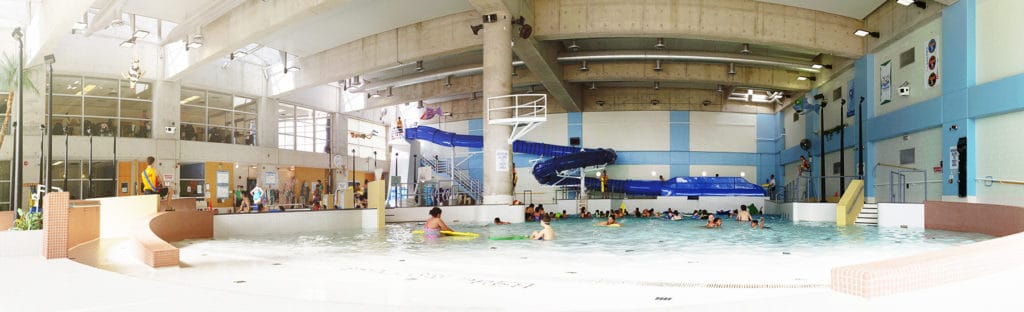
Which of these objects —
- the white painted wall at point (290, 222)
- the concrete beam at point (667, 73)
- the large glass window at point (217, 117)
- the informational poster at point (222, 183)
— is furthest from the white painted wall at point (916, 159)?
the large glass window at point (217, 117)

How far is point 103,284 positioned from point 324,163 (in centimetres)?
3064

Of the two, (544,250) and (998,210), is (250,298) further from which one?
(998,210)

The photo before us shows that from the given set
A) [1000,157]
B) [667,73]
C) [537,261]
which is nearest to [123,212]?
[537,261]

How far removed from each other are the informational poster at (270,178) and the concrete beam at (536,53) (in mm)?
14202

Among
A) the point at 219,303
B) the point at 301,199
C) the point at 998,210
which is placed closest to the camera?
the point at 219,303

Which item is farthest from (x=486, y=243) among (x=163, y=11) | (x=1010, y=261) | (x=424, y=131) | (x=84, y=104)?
(x=424, y=131)

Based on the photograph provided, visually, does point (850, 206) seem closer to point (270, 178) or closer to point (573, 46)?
point (573, 46)

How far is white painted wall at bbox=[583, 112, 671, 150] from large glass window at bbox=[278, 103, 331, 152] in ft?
51.6

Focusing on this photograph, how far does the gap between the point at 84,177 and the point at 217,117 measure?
20.2ft

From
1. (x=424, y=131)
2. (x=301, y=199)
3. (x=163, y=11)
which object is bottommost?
(x=301, y=199)

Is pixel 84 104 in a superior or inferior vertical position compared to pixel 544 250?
superior

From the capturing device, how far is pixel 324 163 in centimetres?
3609

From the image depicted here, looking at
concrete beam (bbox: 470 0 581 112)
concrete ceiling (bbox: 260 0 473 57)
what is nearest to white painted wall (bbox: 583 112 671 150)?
concrete beam (bbox: 470 0 581 112)

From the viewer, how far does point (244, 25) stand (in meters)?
21.4
